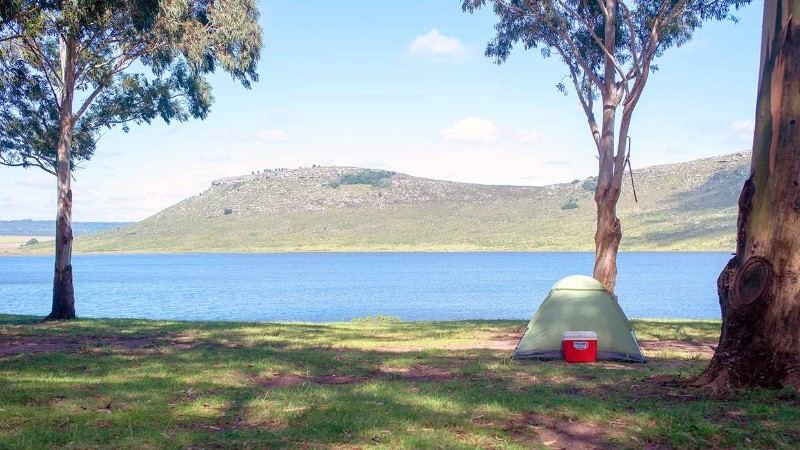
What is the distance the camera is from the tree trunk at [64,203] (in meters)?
17.0

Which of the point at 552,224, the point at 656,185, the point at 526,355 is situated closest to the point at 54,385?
the point at 526,355

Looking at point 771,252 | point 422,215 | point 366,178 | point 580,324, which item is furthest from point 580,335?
point 366,178

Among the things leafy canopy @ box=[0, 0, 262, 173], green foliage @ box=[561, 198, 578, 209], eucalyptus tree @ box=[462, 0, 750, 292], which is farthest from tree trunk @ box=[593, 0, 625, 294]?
green foliage @ box=[561, 198, 578, 209]

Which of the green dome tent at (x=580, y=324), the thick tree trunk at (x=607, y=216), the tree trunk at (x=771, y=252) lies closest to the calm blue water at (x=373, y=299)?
the thick tree trunk at (x=607, y=216)

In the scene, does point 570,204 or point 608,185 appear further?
point 570,204

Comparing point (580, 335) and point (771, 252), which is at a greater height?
point (771, 252)

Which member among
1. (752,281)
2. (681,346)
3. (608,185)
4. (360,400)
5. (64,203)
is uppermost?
(608,185)

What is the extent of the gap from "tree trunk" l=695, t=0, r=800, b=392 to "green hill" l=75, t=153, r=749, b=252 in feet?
277

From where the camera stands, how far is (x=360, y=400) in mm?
7215

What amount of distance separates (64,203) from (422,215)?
4336 inches

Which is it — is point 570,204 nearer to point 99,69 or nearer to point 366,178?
point 366,178

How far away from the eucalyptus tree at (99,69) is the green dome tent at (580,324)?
29.3 feet

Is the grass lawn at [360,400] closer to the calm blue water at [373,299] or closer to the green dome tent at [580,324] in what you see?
the green dome tent at [580,324]

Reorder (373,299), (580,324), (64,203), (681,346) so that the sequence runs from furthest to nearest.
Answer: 1. (373,299)
2. (64,203)
3. (681,346)
4. (580,324)
